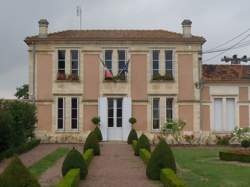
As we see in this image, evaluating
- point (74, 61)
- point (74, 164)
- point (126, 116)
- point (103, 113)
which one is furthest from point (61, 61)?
point (74, 164)

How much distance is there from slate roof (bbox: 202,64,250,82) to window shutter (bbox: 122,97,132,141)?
5060 millimetres

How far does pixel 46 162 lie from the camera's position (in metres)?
24.1

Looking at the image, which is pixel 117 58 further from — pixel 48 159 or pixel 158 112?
pixel 48 159

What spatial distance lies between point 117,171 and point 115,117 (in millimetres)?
17430

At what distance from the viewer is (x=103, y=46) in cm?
3794

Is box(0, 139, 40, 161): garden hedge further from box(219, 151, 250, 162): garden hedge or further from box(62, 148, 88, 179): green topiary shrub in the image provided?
box(219, 151, 250, 162): garden hedge

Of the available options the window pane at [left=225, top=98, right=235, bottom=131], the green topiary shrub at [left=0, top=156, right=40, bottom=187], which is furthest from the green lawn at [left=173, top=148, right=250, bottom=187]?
the window pane at [left=225, top=98, right=235, bottom=131]

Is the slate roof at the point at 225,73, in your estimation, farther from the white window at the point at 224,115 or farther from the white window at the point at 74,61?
the white window at the point at 74,61

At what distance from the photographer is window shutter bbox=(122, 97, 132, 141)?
37.5 m

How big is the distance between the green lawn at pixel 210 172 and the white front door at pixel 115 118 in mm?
10901

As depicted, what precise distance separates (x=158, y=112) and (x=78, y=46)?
6495 mm

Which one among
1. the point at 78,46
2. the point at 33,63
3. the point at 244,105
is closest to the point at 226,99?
the point at 244,105

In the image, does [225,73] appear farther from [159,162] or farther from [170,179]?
[170,179]

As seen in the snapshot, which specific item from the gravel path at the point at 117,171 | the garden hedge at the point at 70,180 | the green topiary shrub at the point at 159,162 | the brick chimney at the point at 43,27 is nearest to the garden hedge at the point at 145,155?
the gravel path at the point at 117,171
